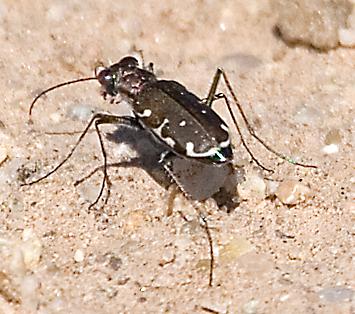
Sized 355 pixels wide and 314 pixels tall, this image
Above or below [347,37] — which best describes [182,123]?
below

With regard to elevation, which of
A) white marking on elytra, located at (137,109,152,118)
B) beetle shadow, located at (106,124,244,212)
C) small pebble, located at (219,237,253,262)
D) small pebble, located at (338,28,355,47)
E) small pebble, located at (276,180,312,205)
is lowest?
small pebble, located at (219,237,253,262)

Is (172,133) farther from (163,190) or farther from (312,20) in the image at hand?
(312,20)

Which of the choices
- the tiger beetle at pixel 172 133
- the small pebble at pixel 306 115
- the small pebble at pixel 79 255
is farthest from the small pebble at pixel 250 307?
the small pebble at pixel 306 115

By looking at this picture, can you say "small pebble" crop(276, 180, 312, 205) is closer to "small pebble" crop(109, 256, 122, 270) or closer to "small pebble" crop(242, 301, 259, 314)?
"small pebble" crop(242, 301, 259, 314)

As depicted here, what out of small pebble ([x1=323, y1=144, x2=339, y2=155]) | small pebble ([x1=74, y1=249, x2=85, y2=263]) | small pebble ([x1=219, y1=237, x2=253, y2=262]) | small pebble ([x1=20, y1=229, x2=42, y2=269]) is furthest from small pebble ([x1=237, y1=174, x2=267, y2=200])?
small pebble ([x1=20, y1=229, x2=42, y2=269])

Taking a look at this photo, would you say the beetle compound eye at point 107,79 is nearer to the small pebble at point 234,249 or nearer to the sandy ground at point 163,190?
the sandy ground at point 163,190

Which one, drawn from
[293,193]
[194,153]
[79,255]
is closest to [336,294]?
[293,193]

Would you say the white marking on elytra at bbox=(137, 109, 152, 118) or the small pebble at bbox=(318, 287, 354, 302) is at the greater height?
the white marking on elytra at bbox=(137, 109, 152, 118)

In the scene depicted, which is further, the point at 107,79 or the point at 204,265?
the point at 107,79

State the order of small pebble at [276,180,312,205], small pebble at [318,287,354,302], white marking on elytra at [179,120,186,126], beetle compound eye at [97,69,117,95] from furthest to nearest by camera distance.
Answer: beetle compound eye at [97,69,117,95]
small pebble at [276,180,312,205]
white marking on elytra at [179,120,186,126]
small pebble at [318,287,354,302]
